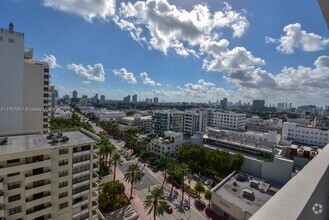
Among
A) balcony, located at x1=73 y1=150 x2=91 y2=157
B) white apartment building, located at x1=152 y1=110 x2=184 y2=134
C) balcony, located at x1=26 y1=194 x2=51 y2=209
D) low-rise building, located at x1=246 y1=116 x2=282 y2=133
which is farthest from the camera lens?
low-rise building, located at x1=246 y1=116 x2=282 y2=133

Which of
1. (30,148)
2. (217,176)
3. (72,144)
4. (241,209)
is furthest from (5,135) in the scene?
(217,176)

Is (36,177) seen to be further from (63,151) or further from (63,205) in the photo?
(63,205)

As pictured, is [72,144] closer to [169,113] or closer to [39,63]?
[39,63]

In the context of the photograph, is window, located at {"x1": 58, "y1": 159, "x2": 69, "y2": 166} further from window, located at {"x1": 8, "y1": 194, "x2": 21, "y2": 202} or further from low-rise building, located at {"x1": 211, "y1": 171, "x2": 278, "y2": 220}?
low-rise building, located at {"x1": 211, "y1": 171, "x2": 278, "y2": 220}

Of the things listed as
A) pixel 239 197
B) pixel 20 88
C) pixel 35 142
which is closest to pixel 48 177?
pixel 35 142

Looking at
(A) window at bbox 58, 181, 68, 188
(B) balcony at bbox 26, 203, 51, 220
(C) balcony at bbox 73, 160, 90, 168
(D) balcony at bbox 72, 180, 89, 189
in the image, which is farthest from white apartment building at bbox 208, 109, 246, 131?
(B) balcony at bbox 26, 203, 51, 220
